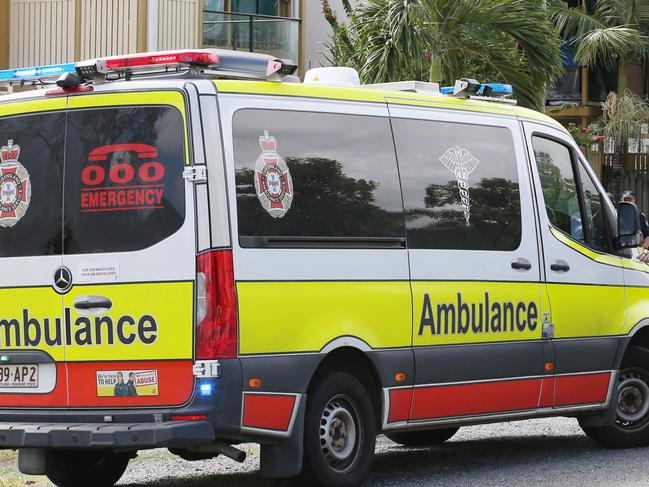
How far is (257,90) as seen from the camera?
8.38 m

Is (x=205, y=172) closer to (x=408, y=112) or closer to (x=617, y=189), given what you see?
(x=408, y=112)

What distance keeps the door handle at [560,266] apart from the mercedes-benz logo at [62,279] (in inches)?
141

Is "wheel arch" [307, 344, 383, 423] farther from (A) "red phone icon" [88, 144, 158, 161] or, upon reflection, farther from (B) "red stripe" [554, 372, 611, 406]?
(B) "red stripe" [554, 372, 611, 406]

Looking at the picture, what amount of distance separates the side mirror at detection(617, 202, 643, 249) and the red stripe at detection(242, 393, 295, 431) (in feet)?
12.1

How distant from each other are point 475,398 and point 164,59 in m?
2.99

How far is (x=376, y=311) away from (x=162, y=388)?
1525 millimetres

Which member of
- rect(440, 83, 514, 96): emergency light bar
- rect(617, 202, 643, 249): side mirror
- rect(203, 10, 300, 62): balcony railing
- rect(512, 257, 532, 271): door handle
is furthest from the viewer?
rect(203, 10, 300, 62): balcony railing

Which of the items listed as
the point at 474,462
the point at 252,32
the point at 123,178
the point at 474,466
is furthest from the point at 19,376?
the point at 252,32

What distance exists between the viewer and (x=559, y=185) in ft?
35.1

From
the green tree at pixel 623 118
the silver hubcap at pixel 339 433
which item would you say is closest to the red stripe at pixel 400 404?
the silver hubcap at pixel 339 433

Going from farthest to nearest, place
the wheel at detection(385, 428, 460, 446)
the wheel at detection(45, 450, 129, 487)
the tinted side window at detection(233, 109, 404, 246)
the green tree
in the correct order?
the green tree, the wheel at detection(385, 428, 460, 446), the wheel at detection(45, 450, 129, 487), the tinted side window at detection(233, 109, 404, 246)

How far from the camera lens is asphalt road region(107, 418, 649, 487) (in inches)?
375

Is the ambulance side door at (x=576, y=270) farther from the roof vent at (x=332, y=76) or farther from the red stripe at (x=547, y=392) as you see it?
the roof vent at (x=332, y=76)

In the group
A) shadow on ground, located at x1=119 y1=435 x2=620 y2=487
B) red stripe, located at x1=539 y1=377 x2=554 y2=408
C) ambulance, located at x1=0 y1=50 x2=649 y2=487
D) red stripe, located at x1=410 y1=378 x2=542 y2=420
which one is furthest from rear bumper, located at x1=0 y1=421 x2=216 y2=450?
red stripe, located at x1=539 y1=377 x2=554 y2=408
